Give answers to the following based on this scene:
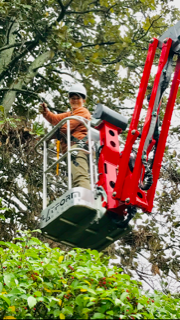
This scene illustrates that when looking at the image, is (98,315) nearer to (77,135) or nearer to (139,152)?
(139,152)

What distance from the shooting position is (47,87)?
32.9 ft

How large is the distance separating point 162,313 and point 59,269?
96 cm

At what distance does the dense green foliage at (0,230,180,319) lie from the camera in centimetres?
385

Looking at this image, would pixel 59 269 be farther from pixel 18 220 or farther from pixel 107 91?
pixel 107 91

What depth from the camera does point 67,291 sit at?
407cm

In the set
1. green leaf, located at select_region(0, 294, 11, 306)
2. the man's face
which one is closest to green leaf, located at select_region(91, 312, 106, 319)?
green leaf, located at select_region(0, 294, 11, 306)

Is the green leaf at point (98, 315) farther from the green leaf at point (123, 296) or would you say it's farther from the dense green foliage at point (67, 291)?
the green leaf at point (123, 296)

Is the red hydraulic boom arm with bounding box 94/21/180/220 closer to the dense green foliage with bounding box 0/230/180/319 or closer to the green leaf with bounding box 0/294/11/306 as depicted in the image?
the dense green foliage with bounding box 0/230/180/319

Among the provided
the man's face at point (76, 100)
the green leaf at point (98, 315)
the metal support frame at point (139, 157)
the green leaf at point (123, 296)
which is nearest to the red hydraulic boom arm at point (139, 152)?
the metal support frame at point (139, 157)

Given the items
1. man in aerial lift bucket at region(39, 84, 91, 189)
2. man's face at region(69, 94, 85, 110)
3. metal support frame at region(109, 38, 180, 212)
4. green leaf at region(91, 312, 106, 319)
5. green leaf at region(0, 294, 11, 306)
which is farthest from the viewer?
man's face at region(69, 94, 85, 110)

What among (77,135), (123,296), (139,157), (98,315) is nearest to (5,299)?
(98,315)

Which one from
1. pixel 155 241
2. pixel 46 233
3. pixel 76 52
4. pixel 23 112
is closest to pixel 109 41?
pixel 76 52

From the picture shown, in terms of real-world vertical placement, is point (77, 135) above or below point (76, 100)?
below

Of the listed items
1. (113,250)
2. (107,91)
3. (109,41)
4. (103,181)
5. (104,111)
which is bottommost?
(113,250)
